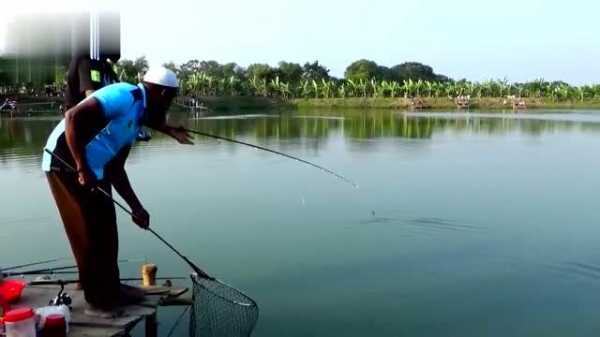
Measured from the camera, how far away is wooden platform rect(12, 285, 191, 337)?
369 cm

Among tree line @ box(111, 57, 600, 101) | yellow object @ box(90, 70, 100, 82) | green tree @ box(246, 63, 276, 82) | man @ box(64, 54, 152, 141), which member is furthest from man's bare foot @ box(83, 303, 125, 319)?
green tree @ box(246, 63, 276, 82)

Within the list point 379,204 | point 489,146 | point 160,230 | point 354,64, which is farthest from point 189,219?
point 354,64

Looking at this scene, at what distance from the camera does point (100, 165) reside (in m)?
3.71

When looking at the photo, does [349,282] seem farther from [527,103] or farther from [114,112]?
[527,103]

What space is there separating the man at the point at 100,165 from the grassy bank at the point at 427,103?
2481 inches

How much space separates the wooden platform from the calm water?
3.07 ft

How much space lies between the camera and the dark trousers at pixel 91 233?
369 cm

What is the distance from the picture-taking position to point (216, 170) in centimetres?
1453

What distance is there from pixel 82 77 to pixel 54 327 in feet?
5.21

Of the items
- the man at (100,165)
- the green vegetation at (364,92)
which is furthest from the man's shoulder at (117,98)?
the green vegetation at (364,92)

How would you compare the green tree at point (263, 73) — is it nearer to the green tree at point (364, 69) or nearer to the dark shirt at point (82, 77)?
the green tree at point (364, 69)

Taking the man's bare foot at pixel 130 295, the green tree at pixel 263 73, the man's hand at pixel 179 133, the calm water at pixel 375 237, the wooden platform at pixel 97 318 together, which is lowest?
the calm water at pixel 375 237

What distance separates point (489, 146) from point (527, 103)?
51410mm

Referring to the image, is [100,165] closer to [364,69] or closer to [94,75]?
[94,75]
